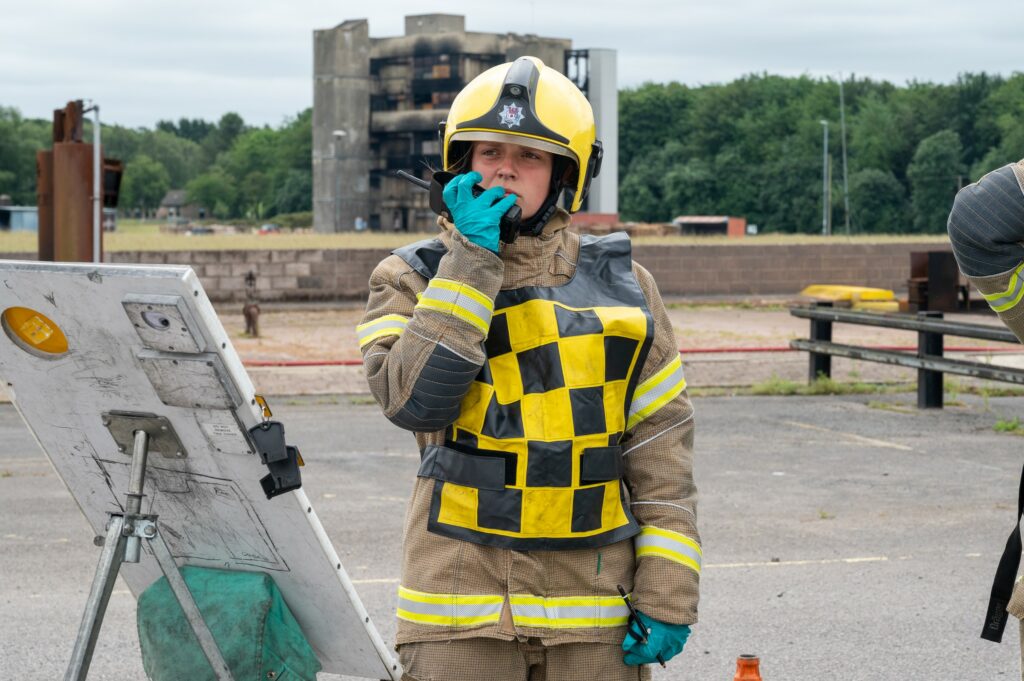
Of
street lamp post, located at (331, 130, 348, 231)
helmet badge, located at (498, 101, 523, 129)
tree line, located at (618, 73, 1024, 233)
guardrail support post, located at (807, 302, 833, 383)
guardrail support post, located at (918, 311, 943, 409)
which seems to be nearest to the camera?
helmet badge, located at (498, 101, 523, 129)

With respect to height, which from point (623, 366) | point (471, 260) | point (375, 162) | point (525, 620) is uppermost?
point (375, 162)

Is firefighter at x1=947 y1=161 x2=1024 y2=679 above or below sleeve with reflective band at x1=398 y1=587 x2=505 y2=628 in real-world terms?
above

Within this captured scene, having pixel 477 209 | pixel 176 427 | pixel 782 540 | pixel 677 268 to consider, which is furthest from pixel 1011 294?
pixel 677 268

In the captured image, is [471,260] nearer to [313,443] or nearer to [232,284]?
[313,443]

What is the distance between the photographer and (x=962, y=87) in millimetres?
96250

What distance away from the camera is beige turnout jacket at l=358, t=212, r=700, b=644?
2.80m

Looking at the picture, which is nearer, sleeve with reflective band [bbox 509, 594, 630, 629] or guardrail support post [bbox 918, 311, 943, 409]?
sleeve with reflective band [bbox 509, 594, 630, 629]

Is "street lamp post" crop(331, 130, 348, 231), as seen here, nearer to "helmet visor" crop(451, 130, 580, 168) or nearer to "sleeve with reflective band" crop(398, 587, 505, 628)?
"helmet visor" crop(451, 130, 580, 168)

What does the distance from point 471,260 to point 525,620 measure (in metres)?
0.73

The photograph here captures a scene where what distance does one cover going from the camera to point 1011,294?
2.81m

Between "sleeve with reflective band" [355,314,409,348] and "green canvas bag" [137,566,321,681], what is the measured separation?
0.54m

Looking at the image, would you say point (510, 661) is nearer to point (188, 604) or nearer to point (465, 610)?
point (465, 610)

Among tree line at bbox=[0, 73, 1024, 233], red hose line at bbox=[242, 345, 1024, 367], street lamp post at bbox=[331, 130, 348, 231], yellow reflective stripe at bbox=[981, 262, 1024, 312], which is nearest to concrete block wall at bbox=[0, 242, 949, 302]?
red hose line at bbox=[242, 345, 1024, 367]

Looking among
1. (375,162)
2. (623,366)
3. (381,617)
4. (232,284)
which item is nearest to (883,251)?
(232,284)
